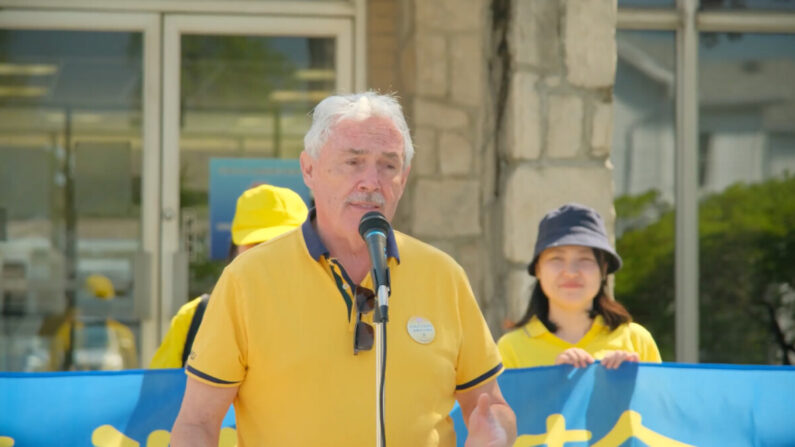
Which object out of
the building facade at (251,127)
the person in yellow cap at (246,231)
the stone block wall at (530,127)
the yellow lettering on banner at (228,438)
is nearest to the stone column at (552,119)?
the stone block wall at (530,127)

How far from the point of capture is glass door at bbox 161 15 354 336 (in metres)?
6.68

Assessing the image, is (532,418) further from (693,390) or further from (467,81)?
(467,81)

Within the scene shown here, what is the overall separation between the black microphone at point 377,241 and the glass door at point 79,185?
441cm

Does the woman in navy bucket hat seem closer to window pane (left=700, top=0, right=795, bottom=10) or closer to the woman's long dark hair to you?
the woman's long dark hair

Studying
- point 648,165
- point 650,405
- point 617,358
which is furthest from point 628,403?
point 648,165

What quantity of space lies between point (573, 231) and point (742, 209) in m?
3.06

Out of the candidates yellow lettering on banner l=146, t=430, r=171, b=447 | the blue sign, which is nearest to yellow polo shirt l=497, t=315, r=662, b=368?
yellow lettering on banner l=146, t=430, r=171, b=447

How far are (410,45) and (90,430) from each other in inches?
135

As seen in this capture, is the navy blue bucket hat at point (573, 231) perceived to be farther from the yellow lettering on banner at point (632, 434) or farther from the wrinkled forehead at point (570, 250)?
the yellow lettering on banner at point (632, 434)

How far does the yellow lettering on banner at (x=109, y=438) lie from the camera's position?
3.78 meters

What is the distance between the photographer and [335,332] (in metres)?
2.57

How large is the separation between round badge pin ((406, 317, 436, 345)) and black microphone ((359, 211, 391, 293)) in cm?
28

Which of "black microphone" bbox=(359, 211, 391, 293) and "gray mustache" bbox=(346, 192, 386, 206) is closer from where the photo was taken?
"black microphone" bbox=(359, 211, 391, 293)

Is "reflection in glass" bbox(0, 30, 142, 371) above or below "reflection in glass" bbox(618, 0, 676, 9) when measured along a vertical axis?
below
